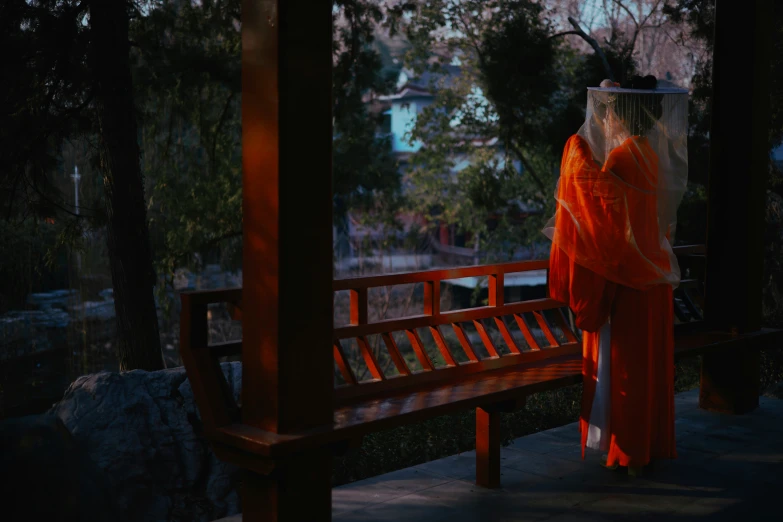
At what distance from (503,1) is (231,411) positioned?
1155 centimetres

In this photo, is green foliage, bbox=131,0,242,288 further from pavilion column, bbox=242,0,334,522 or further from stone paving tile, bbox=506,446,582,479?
pavilion column, bbox=242,0,334,522

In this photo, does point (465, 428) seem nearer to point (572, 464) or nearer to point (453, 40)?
point (572, 464)

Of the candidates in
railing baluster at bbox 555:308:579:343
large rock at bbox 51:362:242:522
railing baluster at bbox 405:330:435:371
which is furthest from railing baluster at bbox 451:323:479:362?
large rock at bbox 51:362:242:522

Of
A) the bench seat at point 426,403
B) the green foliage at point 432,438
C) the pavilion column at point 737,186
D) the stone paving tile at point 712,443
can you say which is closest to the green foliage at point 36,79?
the green foliage at point 432,438

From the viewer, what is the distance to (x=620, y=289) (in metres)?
4.56

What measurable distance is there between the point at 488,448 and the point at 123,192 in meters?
4.54

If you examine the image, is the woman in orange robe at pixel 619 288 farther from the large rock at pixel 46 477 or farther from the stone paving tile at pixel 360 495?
the large rock at pixel 46 477

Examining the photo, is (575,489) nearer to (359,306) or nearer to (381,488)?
(381,488)

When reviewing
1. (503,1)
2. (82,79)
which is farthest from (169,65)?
(503,1)

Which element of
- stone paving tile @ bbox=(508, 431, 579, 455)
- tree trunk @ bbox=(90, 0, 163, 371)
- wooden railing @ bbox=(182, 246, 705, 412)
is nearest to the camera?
wooden railing @ bbox=(182, 246, 705, 412)

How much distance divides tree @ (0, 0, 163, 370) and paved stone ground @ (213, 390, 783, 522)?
3.82 m

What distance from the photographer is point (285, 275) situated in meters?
3.23

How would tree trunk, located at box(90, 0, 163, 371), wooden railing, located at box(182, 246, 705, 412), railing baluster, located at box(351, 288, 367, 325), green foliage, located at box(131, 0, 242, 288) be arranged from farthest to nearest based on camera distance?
green foliage, located at box(131, 0, 242, 288) < tree trunk, located at box(90, 0, 163, 371) < railing baluster, located at box(351, 288, 367, 325) < wooden railing, located at box(182, 246, 705, 412)

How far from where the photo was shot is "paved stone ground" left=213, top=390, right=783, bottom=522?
4.23 meters
